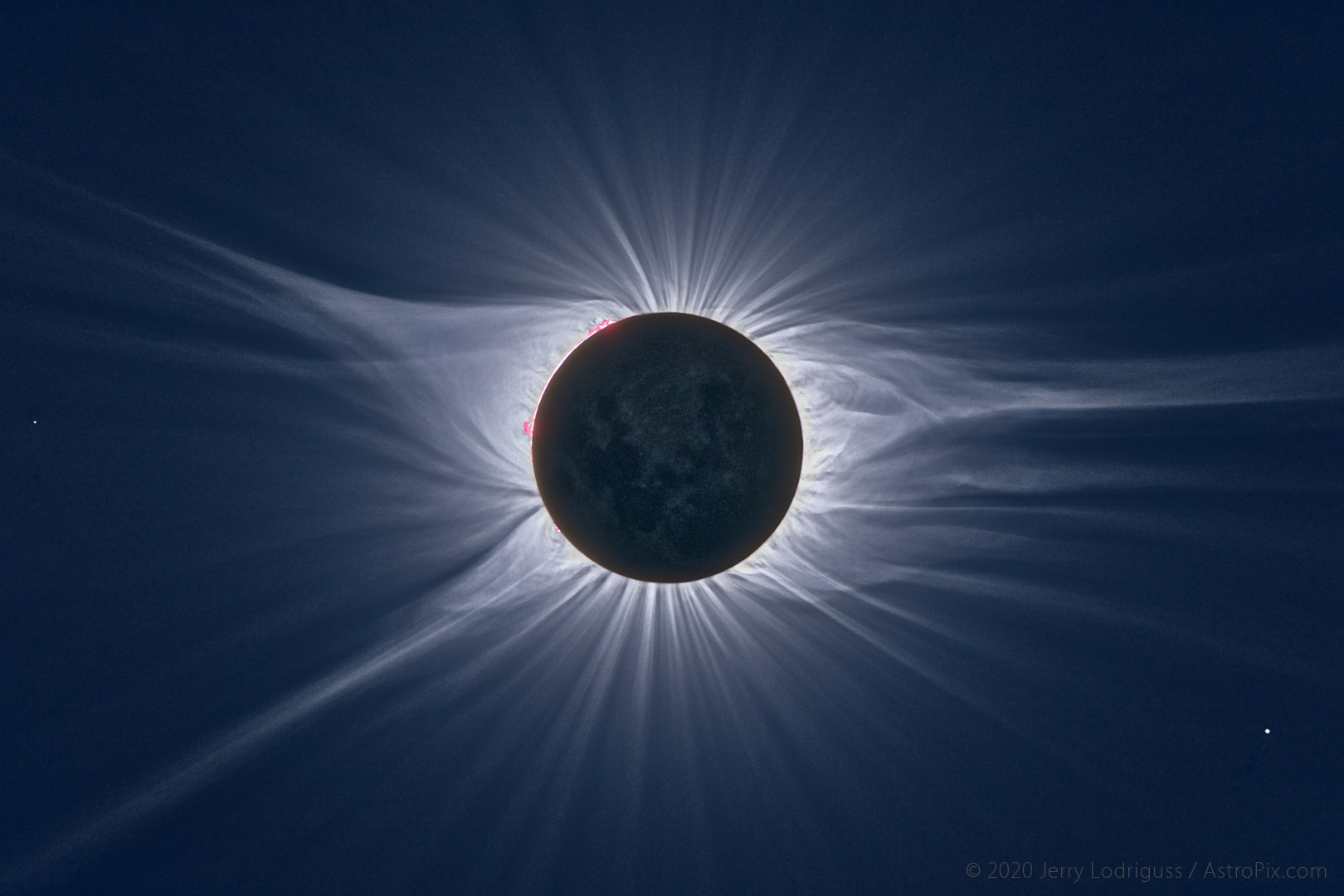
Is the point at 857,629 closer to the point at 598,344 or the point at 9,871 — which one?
the point at 598,344

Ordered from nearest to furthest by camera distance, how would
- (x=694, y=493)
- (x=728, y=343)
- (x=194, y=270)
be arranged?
(x=694, y=493)
(x=728, y=343)
(x=194, y=270)

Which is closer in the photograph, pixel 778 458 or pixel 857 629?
pixel 778 458

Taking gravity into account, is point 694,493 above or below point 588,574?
above

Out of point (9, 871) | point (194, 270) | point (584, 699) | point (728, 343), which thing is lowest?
point (9, 871)

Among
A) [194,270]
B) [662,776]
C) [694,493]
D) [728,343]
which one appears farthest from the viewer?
[662,776]

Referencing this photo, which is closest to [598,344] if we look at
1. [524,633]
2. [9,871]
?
[524,633]

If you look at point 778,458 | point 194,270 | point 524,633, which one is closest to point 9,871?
point 524,633

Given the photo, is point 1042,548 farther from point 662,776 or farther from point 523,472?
point 523,472
